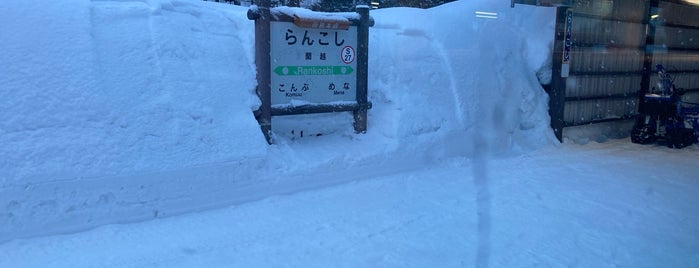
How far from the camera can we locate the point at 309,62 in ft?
23.5

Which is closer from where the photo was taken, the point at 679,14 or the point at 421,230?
the point at 421,230

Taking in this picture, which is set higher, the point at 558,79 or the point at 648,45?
the point at 648,45

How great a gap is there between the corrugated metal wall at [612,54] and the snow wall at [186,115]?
4.77ft

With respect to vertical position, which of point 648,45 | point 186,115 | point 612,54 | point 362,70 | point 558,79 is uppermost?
point 648,45

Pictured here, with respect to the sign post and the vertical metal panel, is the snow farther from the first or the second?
the vertical metal panel

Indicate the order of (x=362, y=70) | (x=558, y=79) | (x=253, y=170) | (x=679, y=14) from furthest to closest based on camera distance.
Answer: (x=679, y=14)
(x=558, y=79)
(x=362, y=70)
(x=253, y=170)

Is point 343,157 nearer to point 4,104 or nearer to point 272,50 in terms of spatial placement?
point 272,50

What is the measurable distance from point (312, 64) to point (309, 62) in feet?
0.17

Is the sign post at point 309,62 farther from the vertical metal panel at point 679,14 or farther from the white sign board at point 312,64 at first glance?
the vertical metal panel at point 679,14

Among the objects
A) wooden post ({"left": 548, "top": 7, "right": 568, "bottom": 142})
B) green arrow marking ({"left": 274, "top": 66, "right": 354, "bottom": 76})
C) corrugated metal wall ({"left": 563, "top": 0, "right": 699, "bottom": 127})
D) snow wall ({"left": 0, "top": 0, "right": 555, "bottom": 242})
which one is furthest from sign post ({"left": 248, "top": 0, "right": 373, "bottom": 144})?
corrugated metal wall ({"left": 563, "top": 0, "right": 699, "bottom": 127})

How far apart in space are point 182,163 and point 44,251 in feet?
5.02

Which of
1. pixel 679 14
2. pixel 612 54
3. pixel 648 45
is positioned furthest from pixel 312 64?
pixel 679 14

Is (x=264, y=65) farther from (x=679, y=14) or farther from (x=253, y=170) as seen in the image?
(x=679, y=14)

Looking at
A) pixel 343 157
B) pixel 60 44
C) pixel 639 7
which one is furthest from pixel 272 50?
pixel 639 7
